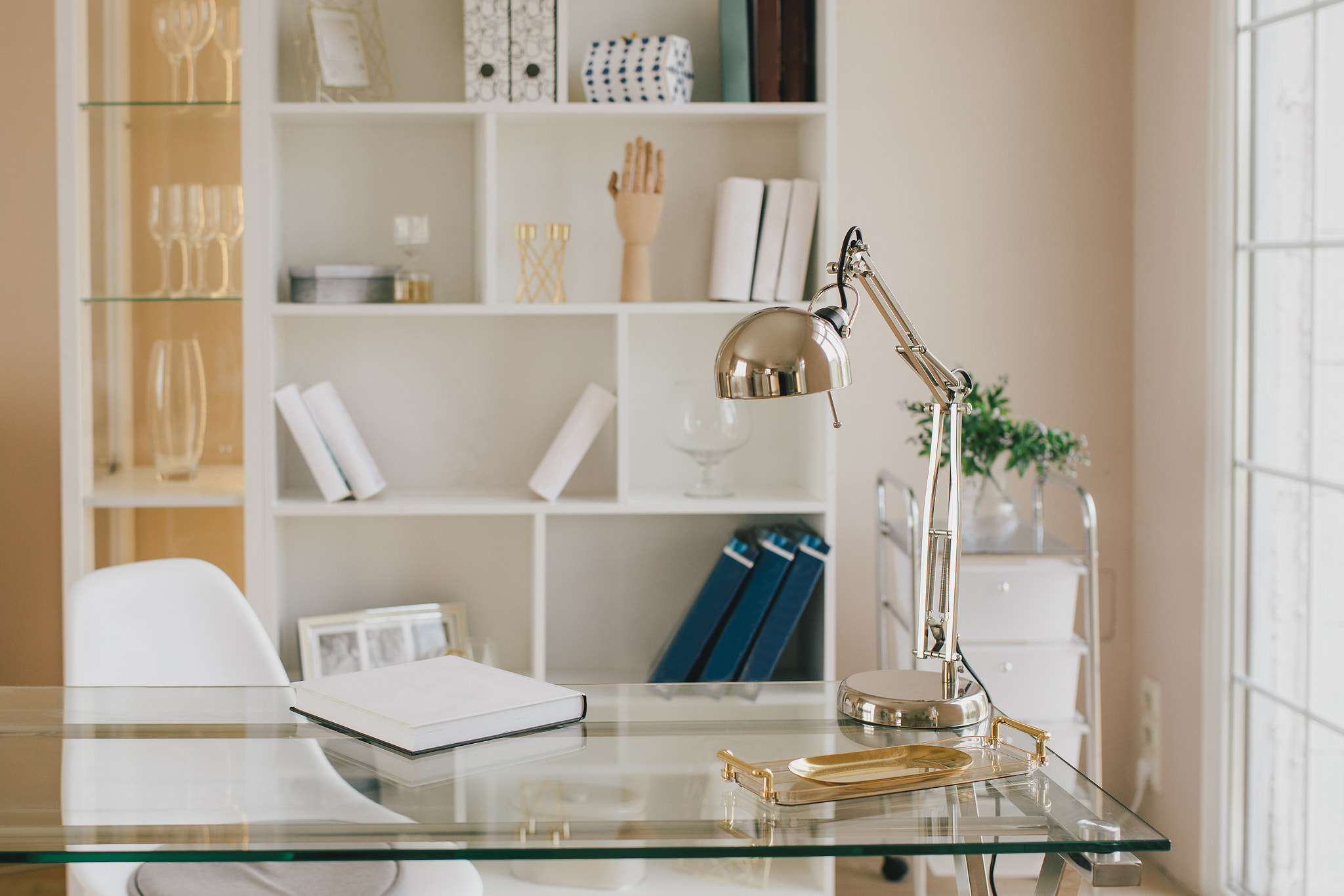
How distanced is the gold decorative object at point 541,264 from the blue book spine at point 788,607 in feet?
2.39

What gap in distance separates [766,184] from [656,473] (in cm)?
69

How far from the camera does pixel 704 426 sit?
239 cm

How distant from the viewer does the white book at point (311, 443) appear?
2279 mm

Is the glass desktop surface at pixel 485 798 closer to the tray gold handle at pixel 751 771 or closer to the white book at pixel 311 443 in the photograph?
the tray gold handle at pixel 751 771

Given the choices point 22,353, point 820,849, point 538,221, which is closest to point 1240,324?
point 538,221

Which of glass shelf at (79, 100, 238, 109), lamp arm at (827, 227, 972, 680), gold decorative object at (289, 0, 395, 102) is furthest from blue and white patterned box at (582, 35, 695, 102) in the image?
lamp arm at (827, 227, 972, 680)

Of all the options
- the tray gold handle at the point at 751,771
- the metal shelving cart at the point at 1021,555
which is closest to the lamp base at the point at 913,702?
the tray gold handle at the point at 751,771

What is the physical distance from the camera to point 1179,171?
8.04 feet

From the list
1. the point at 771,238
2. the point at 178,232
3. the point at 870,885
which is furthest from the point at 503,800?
the point at 870,885

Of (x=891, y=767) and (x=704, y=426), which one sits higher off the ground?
(x=704, y=426)

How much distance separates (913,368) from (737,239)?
46.6 inches

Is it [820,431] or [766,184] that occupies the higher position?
[766,184]

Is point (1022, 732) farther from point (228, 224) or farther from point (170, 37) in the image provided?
point (170, 37)

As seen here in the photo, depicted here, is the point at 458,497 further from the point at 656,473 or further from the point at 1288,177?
the point at 1288,177
